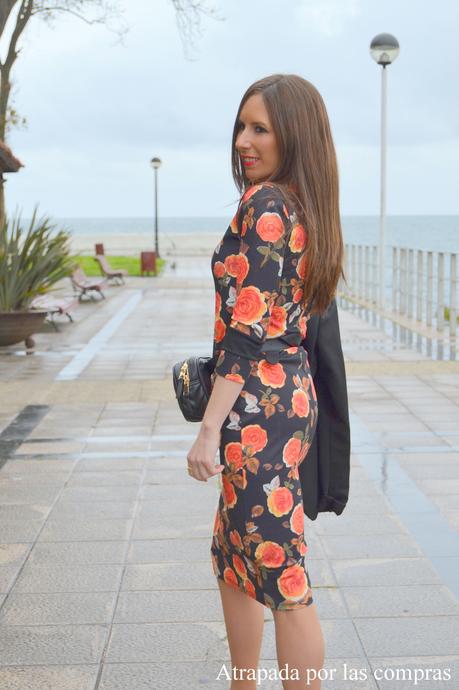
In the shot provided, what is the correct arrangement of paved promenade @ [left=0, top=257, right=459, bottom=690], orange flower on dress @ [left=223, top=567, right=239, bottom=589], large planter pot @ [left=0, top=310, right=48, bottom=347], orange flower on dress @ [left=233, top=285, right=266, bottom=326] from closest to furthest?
orange flower on dress @ [left=233, top=285, right=266, bottom=326]
orange flower on dress @ [left=223, top=567, right=239, bottom=589]
paved promenade @ [left=0, top=257, right=459, bottom=690]
large planter pot @ [left=0, top=310, right=48, bottom=347]

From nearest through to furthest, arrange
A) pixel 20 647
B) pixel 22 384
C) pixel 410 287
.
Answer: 1. pixel 20 647
2. pixel 22 384
3. pixel 410 287

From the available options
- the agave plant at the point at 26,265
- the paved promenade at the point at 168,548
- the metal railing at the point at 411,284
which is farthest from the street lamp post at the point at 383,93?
the paved promenade at the point at 168,548

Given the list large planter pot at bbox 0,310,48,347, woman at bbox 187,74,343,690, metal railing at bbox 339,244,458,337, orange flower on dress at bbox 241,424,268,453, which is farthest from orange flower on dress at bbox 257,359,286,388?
large planter pot at bbox 0,310,48,347

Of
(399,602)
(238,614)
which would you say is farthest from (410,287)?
(238,614)

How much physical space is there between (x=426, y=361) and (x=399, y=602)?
7.20m

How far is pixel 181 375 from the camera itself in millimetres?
2664

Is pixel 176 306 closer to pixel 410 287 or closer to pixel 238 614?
pixel 410 287

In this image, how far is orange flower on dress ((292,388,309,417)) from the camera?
2588 millimetres

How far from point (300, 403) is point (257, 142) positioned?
664 mm

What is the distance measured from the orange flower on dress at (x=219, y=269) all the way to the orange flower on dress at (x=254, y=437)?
0.38 metres

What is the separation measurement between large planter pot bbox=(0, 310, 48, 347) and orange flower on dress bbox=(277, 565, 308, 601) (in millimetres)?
10082

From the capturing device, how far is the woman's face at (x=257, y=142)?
102 inches

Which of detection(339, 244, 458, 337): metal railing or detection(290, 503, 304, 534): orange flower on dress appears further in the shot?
detection(339, 244, 458, 337): metal railing

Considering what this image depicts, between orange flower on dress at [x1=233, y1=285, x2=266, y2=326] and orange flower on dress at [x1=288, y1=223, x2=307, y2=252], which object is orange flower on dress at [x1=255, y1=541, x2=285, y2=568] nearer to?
orange flower on dress at [x1=233, y1=285, x2=266, y2=326]
